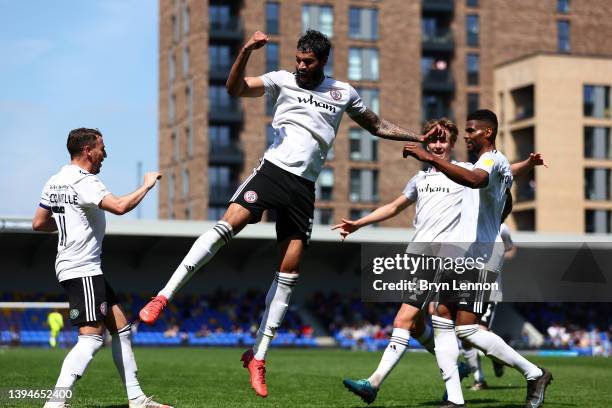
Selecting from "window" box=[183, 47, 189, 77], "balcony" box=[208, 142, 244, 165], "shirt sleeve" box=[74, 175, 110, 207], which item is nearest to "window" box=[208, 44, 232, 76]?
"window" box=[183, 47, 189, 77]

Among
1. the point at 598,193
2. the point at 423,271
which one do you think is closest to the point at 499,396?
the point at 423,271

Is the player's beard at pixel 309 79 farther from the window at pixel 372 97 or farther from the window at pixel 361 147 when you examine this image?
the window at pixel 372 97

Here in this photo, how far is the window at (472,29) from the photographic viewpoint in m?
80.4

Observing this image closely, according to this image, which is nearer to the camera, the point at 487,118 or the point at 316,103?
the point at 316,103

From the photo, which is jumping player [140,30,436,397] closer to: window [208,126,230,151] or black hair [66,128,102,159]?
black hair [66,128,102,159]

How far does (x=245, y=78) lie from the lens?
9328 mm

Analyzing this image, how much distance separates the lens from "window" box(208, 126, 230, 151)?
75500 mm

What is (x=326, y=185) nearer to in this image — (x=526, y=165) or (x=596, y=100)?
(x=596, y=100)

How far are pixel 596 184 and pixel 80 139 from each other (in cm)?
6935

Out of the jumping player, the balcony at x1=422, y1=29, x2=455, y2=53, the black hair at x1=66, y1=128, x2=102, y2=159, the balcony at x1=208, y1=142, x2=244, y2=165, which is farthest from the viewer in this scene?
the balcony at x1=422, y1=29, x2=455, y2=53

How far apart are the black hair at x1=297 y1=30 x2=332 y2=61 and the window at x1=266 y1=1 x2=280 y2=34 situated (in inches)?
2652

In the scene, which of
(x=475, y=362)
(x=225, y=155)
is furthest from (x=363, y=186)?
(x=475, y=362)

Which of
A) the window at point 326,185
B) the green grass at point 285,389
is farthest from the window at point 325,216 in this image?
the green grass at point 285,389

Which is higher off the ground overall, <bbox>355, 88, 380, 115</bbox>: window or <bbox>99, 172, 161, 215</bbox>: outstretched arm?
<bbox>355, 88, 380, 115</bbox>: window
